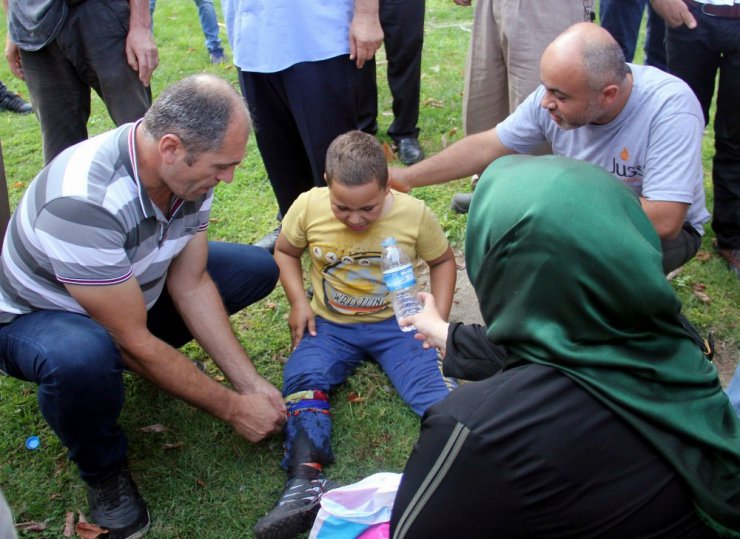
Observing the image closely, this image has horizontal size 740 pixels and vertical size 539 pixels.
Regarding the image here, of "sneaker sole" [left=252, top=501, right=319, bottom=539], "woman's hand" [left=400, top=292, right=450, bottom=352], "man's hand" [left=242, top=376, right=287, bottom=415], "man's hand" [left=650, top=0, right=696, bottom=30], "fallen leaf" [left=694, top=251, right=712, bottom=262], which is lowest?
"fallen leaf" [left=694, top=251, right=712, bottom=262]

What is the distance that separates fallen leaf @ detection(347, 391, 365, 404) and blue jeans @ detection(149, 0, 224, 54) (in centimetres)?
560

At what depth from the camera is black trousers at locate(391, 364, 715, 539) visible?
150 cm

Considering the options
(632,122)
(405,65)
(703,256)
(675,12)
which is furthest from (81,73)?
(703,256)

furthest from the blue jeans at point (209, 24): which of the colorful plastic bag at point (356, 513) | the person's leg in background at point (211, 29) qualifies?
the colorful plastic bag at point (356, 513)

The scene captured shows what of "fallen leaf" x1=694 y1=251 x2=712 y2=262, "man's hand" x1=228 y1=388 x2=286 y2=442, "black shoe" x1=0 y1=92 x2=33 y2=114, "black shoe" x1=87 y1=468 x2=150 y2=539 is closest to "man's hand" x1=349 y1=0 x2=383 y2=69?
"man's hand" x1=228 y1=388 x2=286 y2=442

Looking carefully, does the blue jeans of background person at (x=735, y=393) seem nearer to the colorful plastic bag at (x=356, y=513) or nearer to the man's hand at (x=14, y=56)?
the colorful plastic bag at (x=356, y=513)

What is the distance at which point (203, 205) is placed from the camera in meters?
2.81

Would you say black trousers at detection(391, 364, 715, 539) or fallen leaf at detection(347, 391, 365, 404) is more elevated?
black trousers at detection(391, 364, 715, 539)

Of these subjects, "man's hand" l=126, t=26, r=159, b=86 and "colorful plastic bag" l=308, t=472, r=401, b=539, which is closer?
"colorful plastic bag" l=308, t=472, r=401, b=539

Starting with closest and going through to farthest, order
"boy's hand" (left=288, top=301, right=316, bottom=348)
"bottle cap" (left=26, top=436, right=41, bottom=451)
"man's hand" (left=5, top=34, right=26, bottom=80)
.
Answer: "bottle cap" (left=26, top=436, right=41, bottom=451) < "boy's hand" (left=288, top=301, right=316, bottom=348) < "man's hand" (left=5, top=34, right=26, bottom=80)

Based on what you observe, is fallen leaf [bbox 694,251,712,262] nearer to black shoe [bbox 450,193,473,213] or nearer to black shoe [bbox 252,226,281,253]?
black shoe [bbox 450,193,473,213]

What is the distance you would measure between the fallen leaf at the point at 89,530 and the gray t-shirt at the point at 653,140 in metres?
2.35

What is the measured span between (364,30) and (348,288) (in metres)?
1.21

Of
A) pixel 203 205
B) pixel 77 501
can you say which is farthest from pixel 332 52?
pixel 77 501
